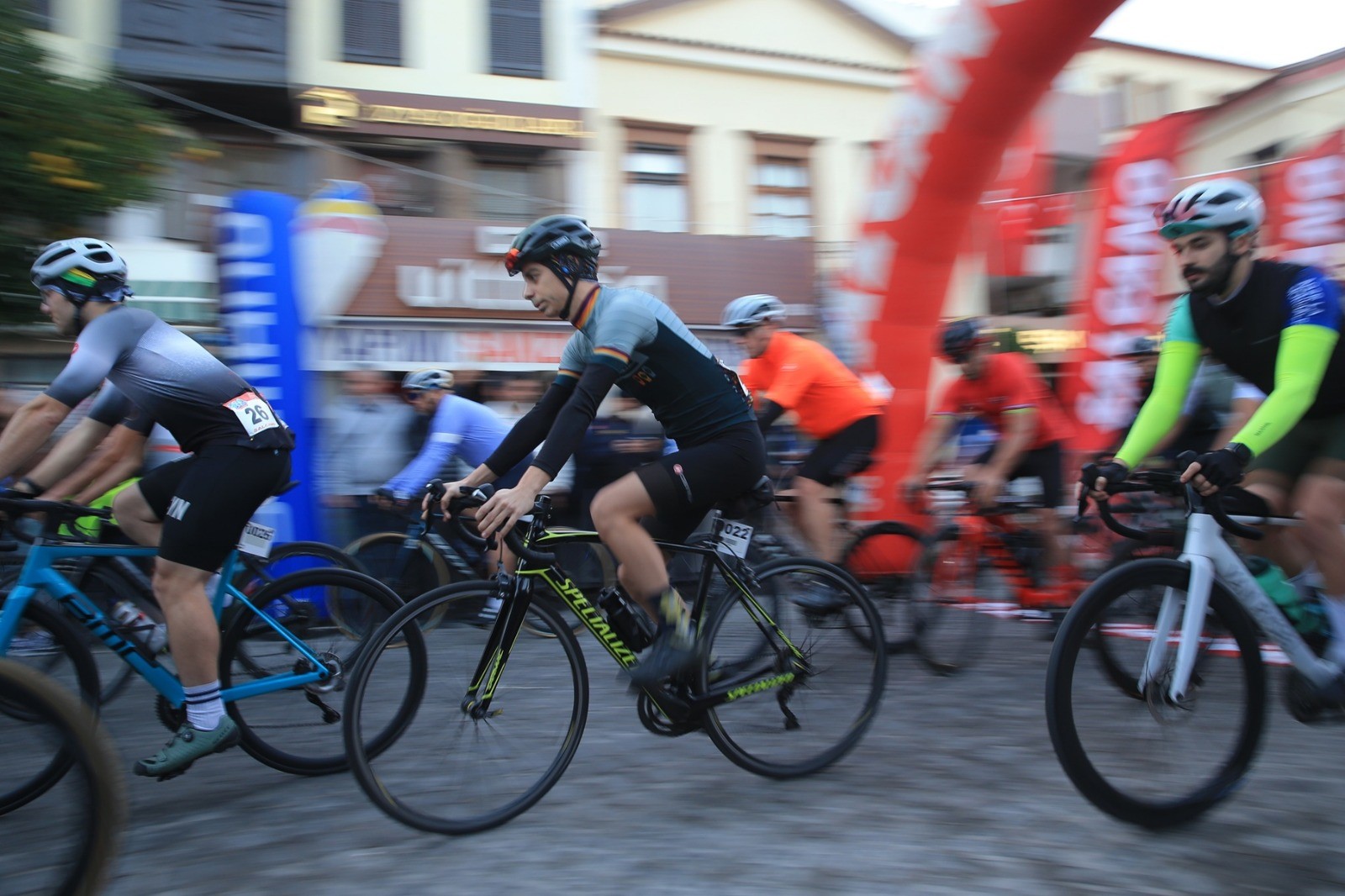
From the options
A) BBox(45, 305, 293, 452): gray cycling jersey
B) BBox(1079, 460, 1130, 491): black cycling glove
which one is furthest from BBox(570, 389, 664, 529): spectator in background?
BBox(1079, 460, 1130, 491): black cycling glove

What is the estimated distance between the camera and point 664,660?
3453mm

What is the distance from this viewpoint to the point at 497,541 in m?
3.19

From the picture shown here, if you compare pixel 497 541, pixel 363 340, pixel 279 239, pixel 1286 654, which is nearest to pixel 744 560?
pixel 497 541

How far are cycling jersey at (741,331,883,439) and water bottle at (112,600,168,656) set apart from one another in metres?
3.60

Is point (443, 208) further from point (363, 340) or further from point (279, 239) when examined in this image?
point (279, 239)

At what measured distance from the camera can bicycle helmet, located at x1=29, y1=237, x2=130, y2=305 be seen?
3.65 m

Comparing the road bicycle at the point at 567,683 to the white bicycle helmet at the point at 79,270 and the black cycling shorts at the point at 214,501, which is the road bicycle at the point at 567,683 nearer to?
the black cycling shorts at the point at 214,501

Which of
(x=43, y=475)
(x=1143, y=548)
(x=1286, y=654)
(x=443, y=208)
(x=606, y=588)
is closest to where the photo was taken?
(x=1286, y=654)

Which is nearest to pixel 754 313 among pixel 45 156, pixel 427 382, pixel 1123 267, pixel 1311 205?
pixel 427 382

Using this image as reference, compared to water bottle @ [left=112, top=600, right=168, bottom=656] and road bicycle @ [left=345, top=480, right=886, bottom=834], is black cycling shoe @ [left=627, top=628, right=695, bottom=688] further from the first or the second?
water bottle @ [left=112, top=600, right=168, bottom=656]

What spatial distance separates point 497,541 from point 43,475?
219 cm

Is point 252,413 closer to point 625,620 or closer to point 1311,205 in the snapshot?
point 625,620

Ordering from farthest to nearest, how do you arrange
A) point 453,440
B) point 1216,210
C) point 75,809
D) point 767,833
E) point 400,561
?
1. point 453,440
2. point 400,561
3. point 1216,210
4. point 767,833
5. point 75,809

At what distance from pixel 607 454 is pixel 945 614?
3.18 m
